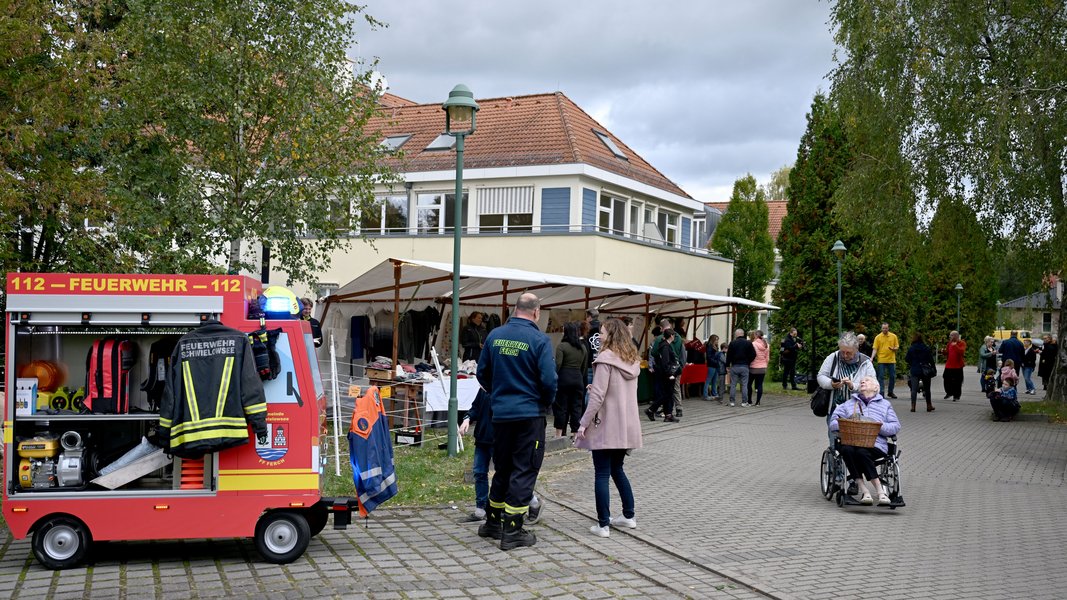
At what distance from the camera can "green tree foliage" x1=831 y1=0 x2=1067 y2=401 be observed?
64.8 feet

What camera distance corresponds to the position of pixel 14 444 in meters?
6.96

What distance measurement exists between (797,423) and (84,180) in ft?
42.0

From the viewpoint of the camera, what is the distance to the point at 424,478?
1088 cm

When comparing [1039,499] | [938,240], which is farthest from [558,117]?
[1039,499]

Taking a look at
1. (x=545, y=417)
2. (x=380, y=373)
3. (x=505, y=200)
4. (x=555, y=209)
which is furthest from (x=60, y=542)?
(x=505, y=200)

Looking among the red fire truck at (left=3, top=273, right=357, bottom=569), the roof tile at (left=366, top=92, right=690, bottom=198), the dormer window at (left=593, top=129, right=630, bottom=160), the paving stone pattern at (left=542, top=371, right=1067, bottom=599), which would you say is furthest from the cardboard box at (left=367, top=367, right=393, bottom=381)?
the dormer window at (left=593, top=129, right=630, bottom=160)

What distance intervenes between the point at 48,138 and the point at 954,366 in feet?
67.6

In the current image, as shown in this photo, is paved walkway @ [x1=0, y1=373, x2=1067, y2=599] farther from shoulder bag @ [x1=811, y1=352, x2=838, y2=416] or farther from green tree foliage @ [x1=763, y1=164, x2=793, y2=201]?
green tree foliage @ [x1=763, y1=164, x2=793, y2=201]

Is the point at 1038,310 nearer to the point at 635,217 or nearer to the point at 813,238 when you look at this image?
the point at 813,238

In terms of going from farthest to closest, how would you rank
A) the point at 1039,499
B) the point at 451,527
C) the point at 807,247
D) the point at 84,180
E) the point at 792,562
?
the point at 807,247 → the point at 84,180 → the point at 1039,499 → the point at 451,527 → the point at 792,562

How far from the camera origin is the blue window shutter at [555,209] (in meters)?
28.2

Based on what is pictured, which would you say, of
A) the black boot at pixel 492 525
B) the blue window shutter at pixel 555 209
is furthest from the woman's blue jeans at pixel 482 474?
the blue window shutter at pixel 555 209

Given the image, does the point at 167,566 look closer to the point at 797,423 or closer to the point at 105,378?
the point at 105,378

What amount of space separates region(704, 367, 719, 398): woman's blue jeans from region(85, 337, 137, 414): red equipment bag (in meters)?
18.3
